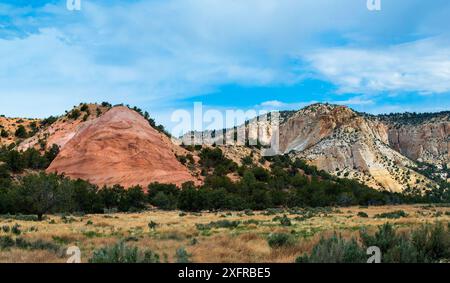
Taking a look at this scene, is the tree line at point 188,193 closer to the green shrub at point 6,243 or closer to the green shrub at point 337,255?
the green shrub at point 6,243

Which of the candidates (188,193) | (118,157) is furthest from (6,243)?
(118,157)

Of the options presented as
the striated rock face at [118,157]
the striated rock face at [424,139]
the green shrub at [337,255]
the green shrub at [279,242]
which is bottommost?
the green shrub at [279,242]

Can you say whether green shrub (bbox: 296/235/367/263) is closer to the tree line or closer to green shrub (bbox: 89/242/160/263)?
green shrub (bbox: 89/242/160/263)

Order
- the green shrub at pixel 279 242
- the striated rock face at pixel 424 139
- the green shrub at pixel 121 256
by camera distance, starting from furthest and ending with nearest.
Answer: the striated rock face at pixel 424 139, the green shrub at pixel 279 242, the green shrub at pixel 121 256

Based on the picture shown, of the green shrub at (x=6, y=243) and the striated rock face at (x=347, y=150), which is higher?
the striated rock face at (x=347, y=150)

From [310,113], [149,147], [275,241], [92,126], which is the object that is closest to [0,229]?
[275,241]

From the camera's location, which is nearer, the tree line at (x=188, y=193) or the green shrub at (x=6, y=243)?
the green shrub at (x=6, y=243)

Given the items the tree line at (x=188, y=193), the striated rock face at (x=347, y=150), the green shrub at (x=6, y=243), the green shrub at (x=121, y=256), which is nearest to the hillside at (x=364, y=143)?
the striated rock face at (x=347, y=150)

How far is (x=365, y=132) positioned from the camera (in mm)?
131875

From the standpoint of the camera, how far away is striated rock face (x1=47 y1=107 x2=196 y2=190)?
64562 millimetres

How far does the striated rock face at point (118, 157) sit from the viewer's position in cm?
6456

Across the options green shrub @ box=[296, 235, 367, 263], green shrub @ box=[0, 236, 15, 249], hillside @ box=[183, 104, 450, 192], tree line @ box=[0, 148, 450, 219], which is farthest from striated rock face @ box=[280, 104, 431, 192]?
green shrub @ box=[296, 235, 367, 263]

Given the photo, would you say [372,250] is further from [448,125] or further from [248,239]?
[448,125]
